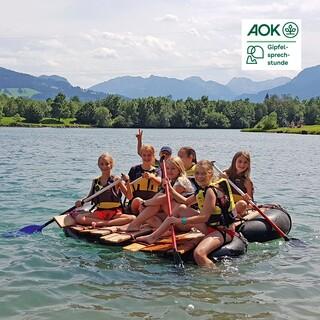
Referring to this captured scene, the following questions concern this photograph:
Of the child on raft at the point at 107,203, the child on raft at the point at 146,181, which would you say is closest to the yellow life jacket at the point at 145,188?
the child on raft at the point at 146,181

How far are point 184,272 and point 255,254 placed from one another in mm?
1774

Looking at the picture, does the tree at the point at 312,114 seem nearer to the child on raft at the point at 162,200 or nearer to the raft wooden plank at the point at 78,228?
the child on raft at the point at 162,200

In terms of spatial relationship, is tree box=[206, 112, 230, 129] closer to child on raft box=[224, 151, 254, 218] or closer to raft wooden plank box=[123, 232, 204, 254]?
child on raft box=[224, 151, 254, 218]

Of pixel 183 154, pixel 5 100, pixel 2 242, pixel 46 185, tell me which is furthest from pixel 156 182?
pixel 5 100

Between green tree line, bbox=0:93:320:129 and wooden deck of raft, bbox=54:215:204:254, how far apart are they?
99.9 metres

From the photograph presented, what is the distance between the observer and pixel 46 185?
17.9 metres

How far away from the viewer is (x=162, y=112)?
11162 cm

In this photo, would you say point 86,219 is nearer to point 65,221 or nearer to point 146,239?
point 65,221

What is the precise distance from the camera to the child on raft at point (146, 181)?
383 inches

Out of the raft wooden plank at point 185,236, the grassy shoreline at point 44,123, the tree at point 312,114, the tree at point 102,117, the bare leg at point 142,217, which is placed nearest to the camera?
the raft wooden plank at point 185,236

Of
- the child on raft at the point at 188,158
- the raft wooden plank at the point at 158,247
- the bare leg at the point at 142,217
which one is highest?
the child on raft at the point at 188,158

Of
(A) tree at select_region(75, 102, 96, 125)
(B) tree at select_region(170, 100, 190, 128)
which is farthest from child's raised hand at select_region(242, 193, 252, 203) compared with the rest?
(B) tree at select_region(170, 100, 190, 128)

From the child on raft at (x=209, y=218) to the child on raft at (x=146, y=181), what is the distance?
1386 millimetres

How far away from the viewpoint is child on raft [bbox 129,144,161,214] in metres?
9.73
